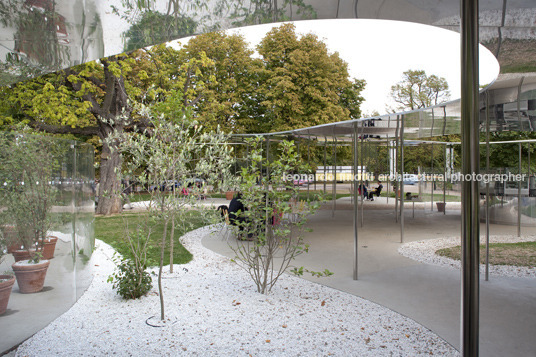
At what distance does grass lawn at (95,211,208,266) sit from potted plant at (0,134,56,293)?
1.00m

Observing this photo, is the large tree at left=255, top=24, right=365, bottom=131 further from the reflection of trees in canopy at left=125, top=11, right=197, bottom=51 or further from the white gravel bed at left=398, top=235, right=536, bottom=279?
the reflection of trees in canopy at left=125, top=11, right=197, bottom=51

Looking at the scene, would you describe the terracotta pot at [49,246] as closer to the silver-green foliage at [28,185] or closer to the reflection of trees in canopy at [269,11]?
the silver-green foliage at [28,185]

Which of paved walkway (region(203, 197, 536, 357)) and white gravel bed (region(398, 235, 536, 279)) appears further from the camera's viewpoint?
white gravel bed (region(398, 235, 536, 279))

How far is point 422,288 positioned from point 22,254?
486 cm

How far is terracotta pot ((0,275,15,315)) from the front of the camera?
3.73 m

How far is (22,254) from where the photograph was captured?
4.05 meters

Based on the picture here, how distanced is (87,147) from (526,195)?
10.8m

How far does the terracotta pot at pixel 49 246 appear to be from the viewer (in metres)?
4.37

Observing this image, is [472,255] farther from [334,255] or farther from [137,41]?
[334,255]

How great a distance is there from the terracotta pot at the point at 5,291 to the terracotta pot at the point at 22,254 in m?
0.21

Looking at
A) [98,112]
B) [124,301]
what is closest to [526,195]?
[124,301]

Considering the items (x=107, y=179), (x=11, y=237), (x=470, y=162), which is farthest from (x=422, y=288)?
(x=107, y=179)

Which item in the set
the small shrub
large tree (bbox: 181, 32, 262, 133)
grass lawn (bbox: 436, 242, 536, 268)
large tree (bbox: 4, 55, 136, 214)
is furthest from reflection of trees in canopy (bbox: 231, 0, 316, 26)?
large tree (bbox: 181, 32, 262, 133)

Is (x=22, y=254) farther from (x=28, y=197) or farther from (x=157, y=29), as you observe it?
(x=157, y=29)
